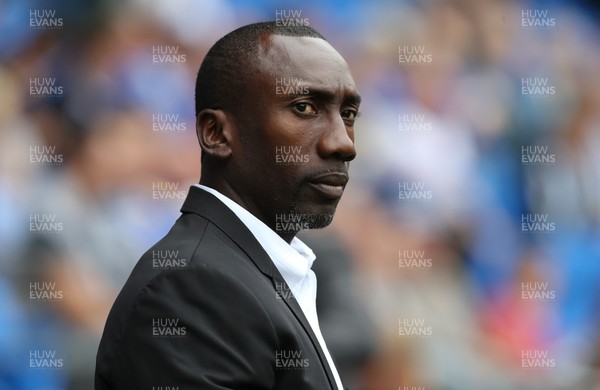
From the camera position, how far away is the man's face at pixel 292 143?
2.50m

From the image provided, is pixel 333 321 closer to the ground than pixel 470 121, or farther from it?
closer to the ground

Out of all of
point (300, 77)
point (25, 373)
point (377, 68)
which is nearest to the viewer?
point (300, 77)

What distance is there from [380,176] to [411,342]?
3.37ft

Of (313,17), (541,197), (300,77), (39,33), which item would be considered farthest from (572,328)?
(300,77)

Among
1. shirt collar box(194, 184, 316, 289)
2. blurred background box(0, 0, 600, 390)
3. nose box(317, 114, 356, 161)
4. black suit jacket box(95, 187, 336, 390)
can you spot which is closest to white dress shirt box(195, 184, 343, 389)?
shirt collar box(194, 184, 316, 289)

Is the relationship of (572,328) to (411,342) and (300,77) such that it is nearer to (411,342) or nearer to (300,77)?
(411,342)

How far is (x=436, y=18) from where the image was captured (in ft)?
19.9

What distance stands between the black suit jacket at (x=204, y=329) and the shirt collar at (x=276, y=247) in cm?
15

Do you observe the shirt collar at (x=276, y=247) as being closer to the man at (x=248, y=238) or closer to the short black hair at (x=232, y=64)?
the man at (x=248, y=238)

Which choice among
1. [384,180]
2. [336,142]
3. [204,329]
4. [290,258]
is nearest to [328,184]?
[336,142]

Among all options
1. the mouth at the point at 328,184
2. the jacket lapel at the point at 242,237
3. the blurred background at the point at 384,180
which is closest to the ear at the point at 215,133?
the jacket lapel at the point at 242,237

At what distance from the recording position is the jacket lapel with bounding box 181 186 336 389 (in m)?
2.35

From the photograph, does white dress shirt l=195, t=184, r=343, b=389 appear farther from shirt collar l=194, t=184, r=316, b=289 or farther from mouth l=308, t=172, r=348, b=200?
mouth l=308, t=172, r=348, b=200

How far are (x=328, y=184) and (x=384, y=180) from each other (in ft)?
11.2
